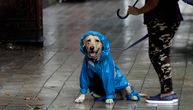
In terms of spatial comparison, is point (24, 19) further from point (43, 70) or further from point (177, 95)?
point (177, 95)

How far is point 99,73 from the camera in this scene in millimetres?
7211

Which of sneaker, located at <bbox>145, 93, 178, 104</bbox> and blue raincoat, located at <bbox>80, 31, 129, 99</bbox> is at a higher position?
blue raincoat, located at <bbox>80, 31, 129, 99</bbox>

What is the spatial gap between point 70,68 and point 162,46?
2.78 meters

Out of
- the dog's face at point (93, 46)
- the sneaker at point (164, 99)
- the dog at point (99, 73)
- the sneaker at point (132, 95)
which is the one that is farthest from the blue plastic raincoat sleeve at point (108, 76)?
the sneaker at point (164, 99)

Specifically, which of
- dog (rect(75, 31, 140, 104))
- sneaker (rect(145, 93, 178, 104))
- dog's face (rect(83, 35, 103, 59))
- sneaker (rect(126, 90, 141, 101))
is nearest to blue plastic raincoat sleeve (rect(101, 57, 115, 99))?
dog (rect(75, 31, 140, 104))

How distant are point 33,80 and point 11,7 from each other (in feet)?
11.4

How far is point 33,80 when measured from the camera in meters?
8.83

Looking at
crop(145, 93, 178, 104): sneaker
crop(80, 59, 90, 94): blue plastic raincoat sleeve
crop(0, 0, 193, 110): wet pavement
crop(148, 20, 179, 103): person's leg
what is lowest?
crop(0, 0, 193, 110): wet pavement

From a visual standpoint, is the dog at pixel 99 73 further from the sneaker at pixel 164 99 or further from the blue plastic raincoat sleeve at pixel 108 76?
the sneaker at pixel 164 99

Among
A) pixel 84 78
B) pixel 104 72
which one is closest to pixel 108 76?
pixel 104 72

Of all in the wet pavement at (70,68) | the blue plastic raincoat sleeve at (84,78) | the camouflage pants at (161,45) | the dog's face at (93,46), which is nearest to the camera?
the dog's face at (93,46)

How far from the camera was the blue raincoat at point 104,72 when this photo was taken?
7.14m

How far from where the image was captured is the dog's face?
6.98 m

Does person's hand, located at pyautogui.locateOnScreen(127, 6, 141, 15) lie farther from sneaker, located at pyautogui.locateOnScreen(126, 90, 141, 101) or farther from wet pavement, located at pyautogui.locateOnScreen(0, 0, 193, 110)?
wet pavement, located at pyautogui.locateOnScreen(0, 0, 193, 110)
